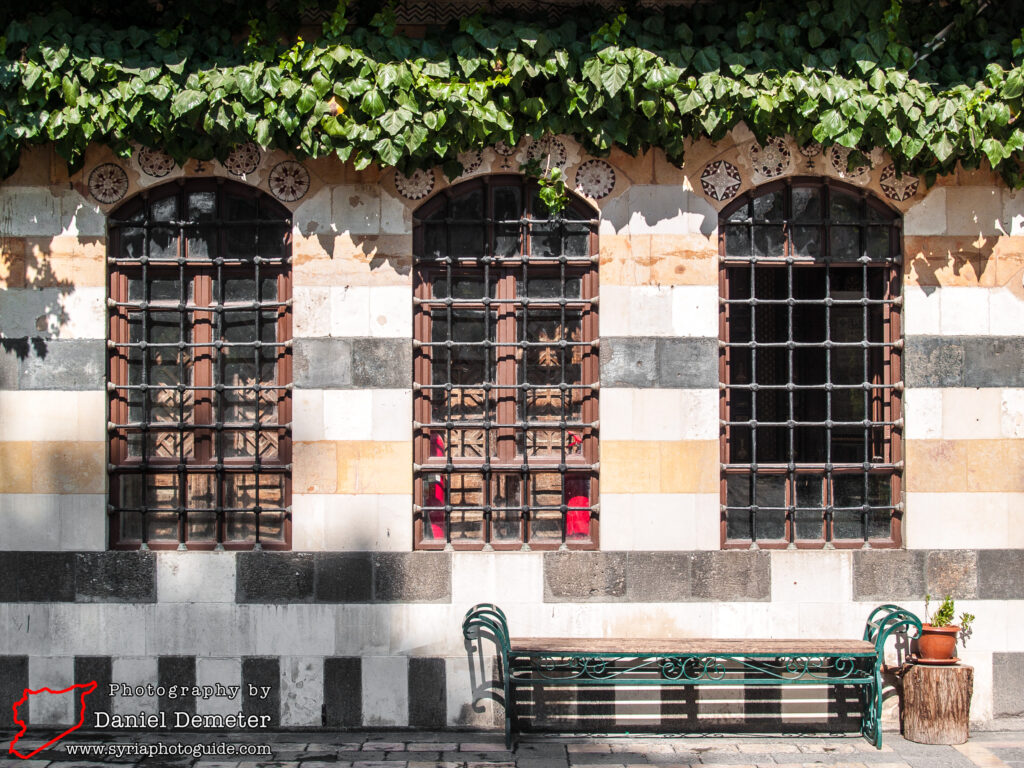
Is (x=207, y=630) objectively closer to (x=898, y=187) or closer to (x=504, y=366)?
(x=504, y=366)

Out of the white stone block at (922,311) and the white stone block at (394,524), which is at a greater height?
the white stone block at (922,311)

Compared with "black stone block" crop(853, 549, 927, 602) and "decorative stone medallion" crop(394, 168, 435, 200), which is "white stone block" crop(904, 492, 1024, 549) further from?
"decorative stone medallion" crop(394, 168, 435, 200)

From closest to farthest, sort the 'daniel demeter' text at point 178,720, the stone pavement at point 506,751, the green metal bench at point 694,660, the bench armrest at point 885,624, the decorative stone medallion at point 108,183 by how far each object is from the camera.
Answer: the stone pavement at point 506,751 → the green metal bench at point 694,660 → the bench armrest at point 885,624 → the 'daniel demeter' text at point 178,720 → the decorative stone medallion at point 108,183

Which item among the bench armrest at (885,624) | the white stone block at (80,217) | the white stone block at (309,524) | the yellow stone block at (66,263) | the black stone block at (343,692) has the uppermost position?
the white stone block at (80,217)

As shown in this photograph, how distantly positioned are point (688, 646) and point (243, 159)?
14.6ft

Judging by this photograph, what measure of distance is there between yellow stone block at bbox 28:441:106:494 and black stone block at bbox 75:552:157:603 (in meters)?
0.47

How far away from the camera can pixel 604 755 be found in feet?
19.6

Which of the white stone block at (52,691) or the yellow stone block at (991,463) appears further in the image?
the yellow stone block at (991,463)

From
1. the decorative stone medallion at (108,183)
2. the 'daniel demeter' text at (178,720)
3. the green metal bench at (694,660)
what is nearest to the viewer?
the green metal bench at (694,660)

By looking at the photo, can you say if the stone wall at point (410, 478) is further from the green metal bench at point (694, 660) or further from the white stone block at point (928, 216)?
the green metal bench at point (694, 660)

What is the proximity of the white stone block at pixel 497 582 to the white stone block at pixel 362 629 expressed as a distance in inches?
20.2

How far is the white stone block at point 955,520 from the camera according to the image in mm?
6496

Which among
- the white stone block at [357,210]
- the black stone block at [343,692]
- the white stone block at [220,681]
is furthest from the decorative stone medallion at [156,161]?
the black stone block at [343,692]

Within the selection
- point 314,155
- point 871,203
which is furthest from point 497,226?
point 871,203
